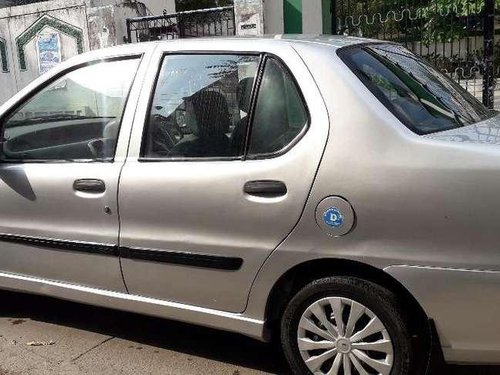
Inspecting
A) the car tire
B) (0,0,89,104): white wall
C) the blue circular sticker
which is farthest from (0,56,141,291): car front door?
(0,0,89,104): white wall

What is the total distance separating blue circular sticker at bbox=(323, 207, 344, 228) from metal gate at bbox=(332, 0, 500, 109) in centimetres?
497

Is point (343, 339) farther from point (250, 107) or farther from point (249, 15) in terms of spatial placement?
point (249, 15)

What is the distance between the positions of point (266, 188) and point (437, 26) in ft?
18.6

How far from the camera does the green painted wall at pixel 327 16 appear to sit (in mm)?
8507

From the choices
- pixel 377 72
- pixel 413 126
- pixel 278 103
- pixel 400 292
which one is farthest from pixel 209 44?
pixel 400 292

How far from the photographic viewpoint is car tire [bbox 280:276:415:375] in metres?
2.52

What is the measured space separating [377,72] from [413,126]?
0.43 meters

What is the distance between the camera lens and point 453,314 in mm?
2398

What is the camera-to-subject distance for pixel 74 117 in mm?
3461

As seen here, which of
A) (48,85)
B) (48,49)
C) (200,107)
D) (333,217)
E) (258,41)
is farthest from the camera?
(48,49)

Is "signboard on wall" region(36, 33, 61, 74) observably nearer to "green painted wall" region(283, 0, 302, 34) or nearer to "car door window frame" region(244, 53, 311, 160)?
"green painted wall" region(283, 0, 302, 34)

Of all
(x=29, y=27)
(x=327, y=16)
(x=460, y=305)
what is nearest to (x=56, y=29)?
(x=29, y=27)

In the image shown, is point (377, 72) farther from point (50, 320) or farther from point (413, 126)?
point (50, 320)

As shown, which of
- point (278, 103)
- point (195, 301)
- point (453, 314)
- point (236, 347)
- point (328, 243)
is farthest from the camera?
point (236, 347)
